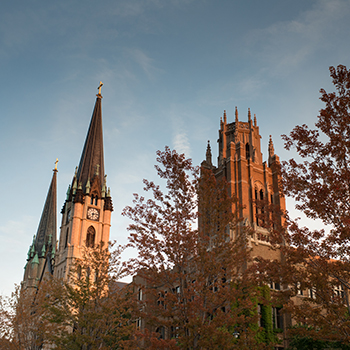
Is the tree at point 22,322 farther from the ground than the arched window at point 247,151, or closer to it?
closer to it

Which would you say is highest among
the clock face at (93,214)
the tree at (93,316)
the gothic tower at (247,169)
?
the clock face at (93,214)

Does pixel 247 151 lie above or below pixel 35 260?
above

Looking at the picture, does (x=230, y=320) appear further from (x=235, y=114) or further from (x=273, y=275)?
(x=235, y=114)

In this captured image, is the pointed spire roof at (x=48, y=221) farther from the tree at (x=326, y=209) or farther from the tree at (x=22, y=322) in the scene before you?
the tree at (x=326, y=209)

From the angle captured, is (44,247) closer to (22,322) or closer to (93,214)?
(93,214)

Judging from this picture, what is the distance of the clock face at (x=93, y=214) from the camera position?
269 feet

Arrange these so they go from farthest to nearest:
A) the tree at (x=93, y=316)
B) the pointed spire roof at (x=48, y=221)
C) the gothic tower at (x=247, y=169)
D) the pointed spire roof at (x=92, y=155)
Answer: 1. the pointed spire roof at (x=48, y=221)
2. the pointed spire roof at (x=92, y=155)
3. the gothic tower at (x=247, y=169)
4. the tree at (x=93, y=316)

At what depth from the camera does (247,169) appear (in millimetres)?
44938

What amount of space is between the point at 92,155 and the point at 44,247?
29.2 meters

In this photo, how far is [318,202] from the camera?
1498cm

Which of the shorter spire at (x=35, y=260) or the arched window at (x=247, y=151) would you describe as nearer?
the arched window at (x=247, y=151)

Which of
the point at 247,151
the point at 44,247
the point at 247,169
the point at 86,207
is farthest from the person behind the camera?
the point at 44,247

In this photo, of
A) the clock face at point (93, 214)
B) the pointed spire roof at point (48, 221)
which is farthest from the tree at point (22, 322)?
the pointed spire roof at point (48, 221)

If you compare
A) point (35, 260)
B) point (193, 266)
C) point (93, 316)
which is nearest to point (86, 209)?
point (35, 260)
